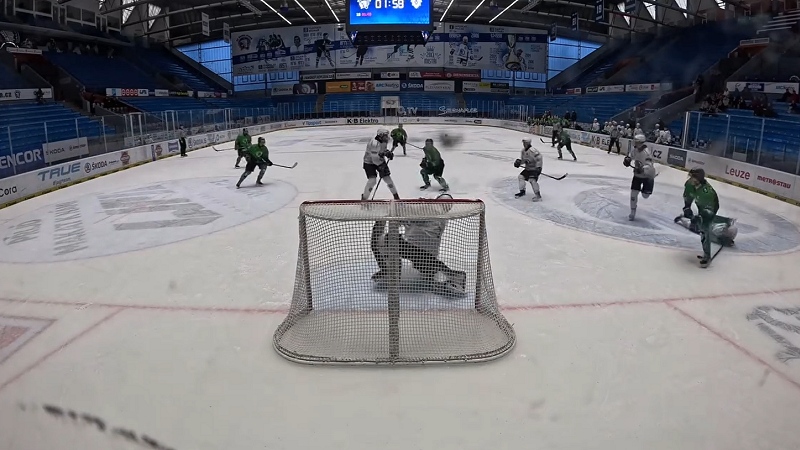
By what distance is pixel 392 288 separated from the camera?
4.74 m

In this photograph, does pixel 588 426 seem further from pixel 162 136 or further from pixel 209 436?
pixel 162 136

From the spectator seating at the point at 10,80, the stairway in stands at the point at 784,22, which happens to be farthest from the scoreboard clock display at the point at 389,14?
the stairway in stands at the point at 784,22

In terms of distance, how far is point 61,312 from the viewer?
600 centimetres

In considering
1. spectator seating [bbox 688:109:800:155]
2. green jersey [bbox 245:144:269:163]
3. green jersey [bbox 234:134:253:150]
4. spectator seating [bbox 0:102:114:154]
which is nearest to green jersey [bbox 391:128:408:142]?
green jersey [bbox 234:134:253:150]

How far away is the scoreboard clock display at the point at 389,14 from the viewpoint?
27.0 m

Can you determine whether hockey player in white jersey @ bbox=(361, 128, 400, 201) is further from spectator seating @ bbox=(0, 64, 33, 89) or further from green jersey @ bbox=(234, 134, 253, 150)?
spectator seating @ bbox=(0, 64, 33, 89)

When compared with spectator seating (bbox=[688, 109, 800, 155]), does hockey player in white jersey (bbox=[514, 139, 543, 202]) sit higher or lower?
lower

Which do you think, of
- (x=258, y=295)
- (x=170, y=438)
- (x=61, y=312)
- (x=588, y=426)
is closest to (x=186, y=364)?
(x=170, y=438)

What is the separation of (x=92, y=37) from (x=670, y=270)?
146 ft

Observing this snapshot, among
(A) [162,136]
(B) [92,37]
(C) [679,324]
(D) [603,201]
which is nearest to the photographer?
(C) [679,324]

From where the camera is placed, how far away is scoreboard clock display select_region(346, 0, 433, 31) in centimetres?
2703

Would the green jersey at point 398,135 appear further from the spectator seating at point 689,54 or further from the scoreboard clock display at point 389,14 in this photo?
the spectator seating at point 689,54

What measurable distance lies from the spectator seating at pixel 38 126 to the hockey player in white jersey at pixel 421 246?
13.1 metres

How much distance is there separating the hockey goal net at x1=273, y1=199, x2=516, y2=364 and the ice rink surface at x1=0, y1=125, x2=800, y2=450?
0.27 m
